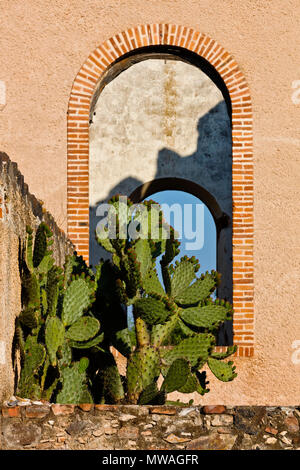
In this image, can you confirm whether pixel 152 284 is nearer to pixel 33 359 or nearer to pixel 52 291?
pixel 52 291

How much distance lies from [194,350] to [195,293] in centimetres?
43

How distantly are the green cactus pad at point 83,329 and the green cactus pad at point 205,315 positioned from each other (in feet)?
2.26

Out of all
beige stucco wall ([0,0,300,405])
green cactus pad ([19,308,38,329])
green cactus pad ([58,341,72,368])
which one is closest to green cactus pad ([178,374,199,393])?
green cactus pad ([58,341,72,368])

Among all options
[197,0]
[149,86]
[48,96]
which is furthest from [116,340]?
[149,86]

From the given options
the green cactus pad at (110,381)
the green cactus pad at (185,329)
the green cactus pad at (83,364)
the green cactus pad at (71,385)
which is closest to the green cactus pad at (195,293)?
the green cactus pad at (185,329)

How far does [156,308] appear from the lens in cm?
570

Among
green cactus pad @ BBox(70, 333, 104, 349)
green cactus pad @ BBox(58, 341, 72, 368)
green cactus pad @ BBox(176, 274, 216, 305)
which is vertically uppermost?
green cactus pad @ BBox(176, 274, 216, 305)

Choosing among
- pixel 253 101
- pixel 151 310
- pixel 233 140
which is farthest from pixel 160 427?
pixel 253 101

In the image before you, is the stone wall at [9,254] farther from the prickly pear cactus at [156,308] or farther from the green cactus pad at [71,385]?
the prickly pear cactus at [156,308]

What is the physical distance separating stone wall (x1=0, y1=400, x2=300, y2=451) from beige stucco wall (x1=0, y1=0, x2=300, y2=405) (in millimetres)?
3660

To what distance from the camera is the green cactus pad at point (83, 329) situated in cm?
571

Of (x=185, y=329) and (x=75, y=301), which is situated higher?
(x=75, y=301)

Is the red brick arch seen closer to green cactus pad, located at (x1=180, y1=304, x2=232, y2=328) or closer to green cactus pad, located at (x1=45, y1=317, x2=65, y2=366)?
green cactus pad, located at (x1=180, y1=304, x2=232, y2=328)

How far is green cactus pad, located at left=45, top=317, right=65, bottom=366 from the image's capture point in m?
5.20
